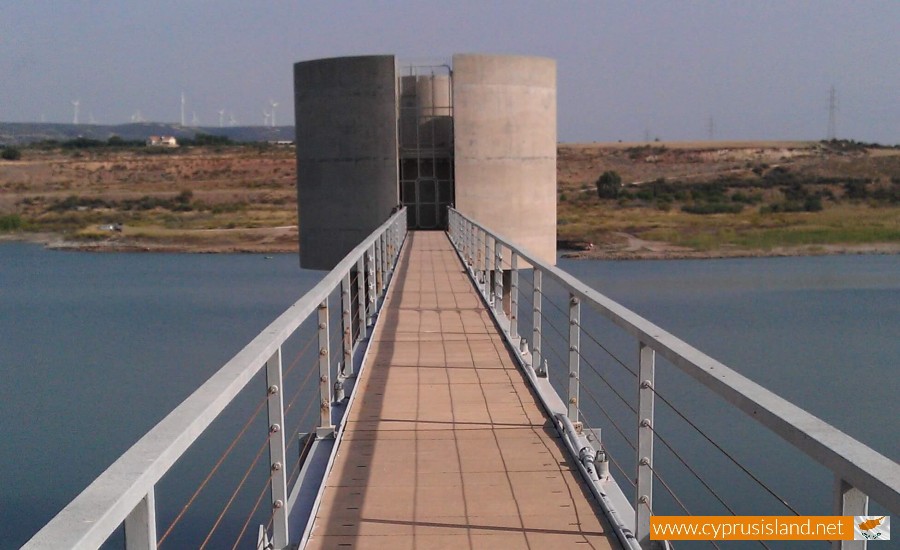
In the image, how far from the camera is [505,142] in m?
22.9

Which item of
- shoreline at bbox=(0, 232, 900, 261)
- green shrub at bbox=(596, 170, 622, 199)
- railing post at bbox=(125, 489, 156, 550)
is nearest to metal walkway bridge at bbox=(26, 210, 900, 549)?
railing post at bbox=(125, 489, 156, 550)

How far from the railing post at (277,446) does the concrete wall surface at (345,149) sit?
18821 millimetres

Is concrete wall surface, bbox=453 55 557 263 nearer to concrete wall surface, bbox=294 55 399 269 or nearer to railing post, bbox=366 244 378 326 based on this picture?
concrete wall surface, bbox=294 55 399 269

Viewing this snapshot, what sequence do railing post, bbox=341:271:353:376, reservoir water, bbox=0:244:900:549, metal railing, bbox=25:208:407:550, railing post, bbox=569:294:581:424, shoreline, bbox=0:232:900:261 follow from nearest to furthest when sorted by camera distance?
metal railing, bbox=25:208:407:550
railing post, bbox=569:294:581:424
railing post, bbox=341:271:353:376
reservoir water, bbox=0:244:900:549
shoreline, bbox=0:232:900:261

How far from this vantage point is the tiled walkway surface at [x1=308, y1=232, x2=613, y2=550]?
4461 millimetres

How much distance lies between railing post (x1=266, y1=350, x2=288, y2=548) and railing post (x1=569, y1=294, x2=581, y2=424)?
2310 mm


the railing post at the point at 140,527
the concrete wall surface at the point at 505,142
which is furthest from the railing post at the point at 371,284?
the concrete wall surface at the point at 505,142

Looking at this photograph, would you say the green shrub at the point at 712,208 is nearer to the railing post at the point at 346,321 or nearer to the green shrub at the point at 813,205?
the green shrub at the point at 813,205

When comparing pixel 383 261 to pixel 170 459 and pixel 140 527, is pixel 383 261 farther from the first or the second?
pixel 140 527

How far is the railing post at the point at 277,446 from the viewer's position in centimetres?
385

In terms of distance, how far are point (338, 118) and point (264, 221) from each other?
4150 centimetres

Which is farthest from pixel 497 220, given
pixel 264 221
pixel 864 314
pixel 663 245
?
pixel 264 221

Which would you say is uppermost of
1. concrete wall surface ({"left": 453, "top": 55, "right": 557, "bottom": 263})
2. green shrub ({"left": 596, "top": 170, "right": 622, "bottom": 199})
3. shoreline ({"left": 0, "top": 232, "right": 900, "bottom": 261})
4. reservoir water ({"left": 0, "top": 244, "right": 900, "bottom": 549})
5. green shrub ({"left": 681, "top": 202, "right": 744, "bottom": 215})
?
concrete wall surface ({"left": 453, "top": 55, "right": 557, "bottom": 263})

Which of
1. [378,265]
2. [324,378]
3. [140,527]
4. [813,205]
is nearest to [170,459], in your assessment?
[140,527]
